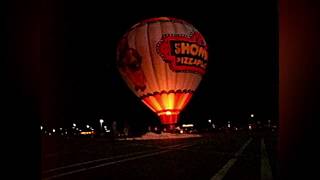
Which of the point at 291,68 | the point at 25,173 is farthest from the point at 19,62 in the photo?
the point at 291,68

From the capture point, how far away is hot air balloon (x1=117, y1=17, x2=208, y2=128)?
97.0ft

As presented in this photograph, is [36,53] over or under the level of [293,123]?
over

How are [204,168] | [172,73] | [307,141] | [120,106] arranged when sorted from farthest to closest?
[120,106] < [172,73] < [204,168] < [307,141]

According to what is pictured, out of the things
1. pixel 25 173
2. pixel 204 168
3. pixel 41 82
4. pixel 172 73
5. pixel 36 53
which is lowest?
pixel 204 168

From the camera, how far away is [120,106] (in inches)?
3511

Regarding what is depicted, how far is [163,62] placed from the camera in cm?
2961

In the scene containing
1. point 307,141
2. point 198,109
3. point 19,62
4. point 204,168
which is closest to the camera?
point 307,141

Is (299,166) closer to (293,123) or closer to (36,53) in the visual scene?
(293,123)

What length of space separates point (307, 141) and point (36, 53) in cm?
218

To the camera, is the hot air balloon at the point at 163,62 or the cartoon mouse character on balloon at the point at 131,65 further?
the cartoon mouse character on balloon at the point at 131,65

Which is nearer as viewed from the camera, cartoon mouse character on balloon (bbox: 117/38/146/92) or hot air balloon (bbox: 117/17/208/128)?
hot air balloon (bbox: 117/17/208/128)

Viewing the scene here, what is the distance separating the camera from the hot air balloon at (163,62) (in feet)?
97.0

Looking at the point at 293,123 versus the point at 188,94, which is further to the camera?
the point at 188,94

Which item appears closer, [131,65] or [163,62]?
[163,62]
